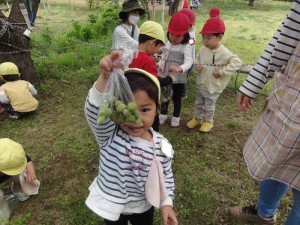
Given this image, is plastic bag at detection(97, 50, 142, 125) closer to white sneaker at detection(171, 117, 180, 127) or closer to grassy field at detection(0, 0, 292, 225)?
grassy field at detection(0, 0, 292, 225)

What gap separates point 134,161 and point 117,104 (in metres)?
0.35

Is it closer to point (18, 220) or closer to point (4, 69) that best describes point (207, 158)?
point (18, 220)

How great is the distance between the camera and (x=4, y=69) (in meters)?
3.77

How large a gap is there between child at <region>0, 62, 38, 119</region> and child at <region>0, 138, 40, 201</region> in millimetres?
1511

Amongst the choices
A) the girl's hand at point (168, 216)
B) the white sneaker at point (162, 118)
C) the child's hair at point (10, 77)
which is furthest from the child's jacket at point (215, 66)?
the child's hair at point (10, 77)

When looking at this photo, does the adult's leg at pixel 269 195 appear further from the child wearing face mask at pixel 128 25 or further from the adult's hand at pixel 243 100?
the child wearing face mask at pixel 128 25

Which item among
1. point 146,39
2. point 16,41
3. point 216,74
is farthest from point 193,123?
point 16,41

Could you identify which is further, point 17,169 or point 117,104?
point 17,169

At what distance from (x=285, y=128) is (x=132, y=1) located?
120 inches

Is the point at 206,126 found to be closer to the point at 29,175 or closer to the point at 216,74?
the point at 216,74

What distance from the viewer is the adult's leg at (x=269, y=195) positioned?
1.87m

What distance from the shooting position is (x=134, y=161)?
1.40 meters

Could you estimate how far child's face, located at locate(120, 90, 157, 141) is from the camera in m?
1.34

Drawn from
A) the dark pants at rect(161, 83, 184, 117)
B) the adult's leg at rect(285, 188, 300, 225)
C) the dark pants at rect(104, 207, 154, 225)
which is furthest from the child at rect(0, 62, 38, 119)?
the adult's leg at rect(285, 188, 300, 225)
